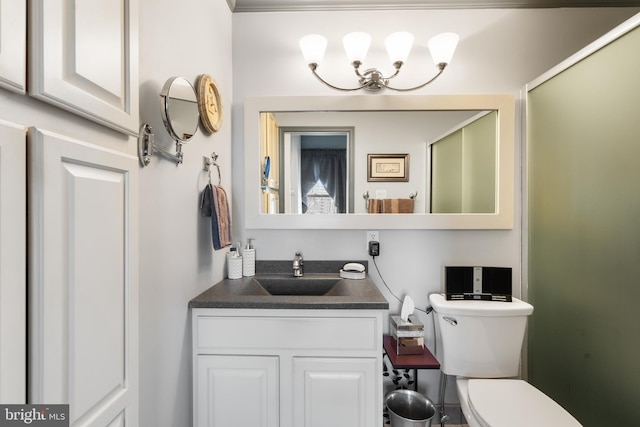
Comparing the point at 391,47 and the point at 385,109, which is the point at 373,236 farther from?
the point at 391,47

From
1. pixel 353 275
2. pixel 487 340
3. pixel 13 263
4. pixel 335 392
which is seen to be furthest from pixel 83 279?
pixel 487 340

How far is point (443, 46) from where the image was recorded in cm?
156

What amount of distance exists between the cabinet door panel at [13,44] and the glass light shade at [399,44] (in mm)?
1509

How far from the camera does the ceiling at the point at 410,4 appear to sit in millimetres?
1714

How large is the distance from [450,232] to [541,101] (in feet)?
2.84

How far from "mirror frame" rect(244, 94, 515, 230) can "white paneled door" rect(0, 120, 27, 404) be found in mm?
1267

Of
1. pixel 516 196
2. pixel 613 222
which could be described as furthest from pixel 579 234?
pixel 516 196

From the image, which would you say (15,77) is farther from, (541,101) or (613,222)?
(541,101)

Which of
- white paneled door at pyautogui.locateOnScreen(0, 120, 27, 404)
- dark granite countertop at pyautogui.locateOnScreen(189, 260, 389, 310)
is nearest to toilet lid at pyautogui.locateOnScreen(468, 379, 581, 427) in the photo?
dark granite countertop at pyautogui.locateOnScreen(189, 260, 389, 310)

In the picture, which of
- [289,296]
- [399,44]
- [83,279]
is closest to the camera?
[83,279]

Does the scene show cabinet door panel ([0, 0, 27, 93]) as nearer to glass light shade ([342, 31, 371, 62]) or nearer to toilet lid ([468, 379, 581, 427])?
glass light shade ([342, 31, 371, 62])

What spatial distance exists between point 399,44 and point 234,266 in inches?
60.3

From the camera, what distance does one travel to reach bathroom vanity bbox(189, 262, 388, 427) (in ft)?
4.12

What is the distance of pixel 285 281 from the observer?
1.68 m
